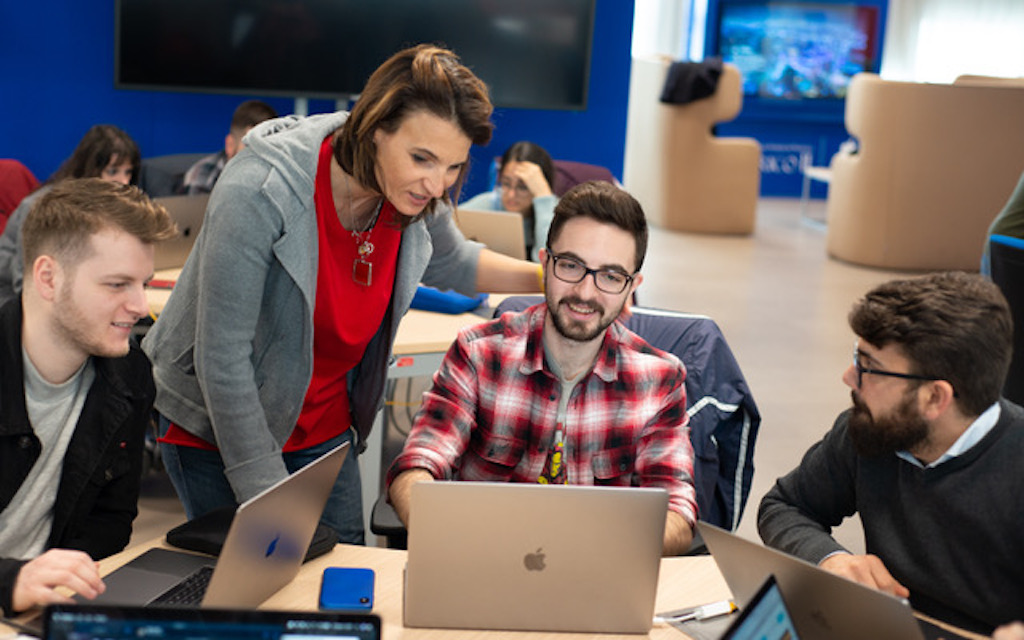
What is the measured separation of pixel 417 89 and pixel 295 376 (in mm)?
547

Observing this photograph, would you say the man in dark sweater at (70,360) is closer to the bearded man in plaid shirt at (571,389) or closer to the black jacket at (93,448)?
the black jacket at (93,448)

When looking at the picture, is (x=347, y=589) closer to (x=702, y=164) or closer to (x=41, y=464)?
(x=41, y=464)

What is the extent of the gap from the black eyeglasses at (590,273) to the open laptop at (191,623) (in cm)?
108

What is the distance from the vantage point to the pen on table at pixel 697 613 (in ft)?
5.76

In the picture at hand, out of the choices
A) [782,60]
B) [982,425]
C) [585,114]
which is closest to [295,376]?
[982,425]

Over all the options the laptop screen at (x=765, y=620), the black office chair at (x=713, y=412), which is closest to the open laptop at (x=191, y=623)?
the laptop screen at (x=765, y=620)

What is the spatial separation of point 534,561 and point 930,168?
7.40 meters

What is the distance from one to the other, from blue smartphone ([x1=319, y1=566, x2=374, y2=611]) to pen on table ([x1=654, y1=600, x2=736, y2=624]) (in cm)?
44

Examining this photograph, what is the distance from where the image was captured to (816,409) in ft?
17.0

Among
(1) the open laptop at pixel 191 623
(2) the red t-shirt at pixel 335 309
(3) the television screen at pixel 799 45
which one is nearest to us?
(1) the open laptop at pixel 191 623

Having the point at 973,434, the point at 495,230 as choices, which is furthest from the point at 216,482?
the point at 495,230

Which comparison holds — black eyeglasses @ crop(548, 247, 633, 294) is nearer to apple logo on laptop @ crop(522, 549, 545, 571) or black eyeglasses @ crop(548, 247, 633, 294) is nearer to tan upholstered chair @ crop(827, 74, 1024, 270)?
apple logo on laptop @ crop(522, 549, 545, 571)

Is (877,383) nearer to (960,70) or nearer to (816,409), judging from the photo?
(816,409)

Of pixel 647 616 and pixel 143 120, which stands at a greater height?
pixel 143 120
